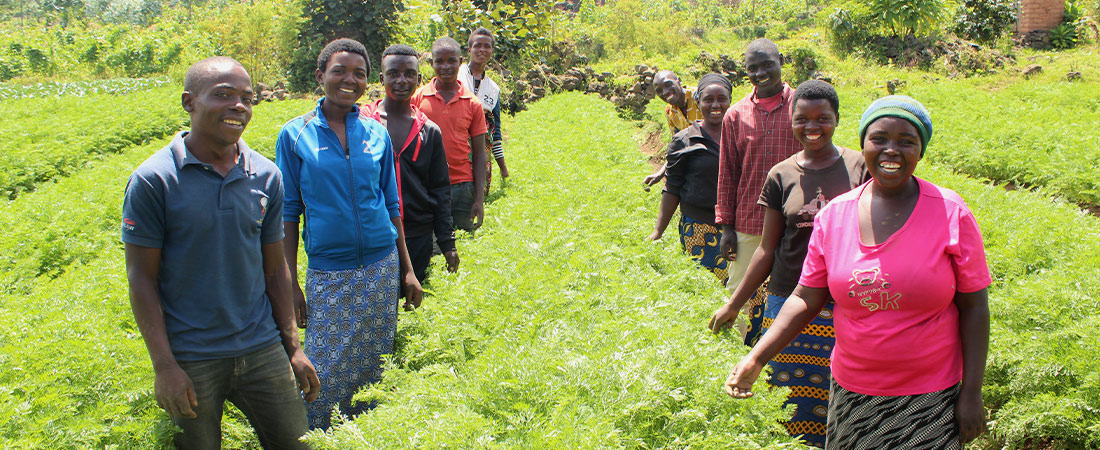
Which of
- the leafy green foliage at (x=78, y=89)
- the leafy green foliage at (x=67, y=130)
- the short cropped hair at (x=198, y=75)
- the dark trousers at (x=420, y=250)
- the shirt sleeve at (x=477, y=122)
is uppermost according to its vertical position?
the short cropped hair at (x=198, y=75)

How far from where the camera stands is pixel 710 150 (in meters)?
5.04

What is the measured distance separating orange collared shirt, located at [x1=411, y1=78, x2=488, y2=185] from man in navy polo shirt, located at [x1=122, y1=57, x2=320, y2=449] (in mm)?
2685

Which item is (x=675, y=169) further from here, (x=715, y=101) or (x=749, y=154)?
(x=749, y=154)

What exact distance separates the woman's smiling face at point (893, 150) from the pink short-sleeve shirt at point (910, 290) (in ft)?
0.32

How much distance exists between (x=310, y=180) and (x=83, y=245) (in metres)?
5.72

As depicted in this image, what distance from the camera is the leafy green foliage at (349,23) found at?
2448cm

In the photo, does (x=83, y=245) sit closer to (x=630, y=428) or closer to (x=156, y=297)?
(x=156, y=297)

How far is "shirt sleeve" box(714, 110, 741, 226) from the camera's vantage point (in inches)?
175

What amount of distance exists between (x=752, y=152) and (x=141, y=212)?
3.19m

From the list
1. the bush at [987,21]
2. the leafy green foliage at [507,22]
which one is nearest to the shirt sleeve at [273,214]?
the leafy green foliage at [507,22]

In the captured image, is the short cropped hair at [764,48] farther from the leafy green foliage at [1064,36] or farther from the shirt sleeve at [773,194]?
the leafy green foliage at [1064,36]

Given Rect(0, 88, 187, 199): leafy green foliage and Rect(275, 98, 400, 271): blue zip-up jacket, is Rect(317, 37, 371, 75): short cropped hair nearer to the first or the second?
Rect(275, 98, 400, 271): blue zip-up jacket

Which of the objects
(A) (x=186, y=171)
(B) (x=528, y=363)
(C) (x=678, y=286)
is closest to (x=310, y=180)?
(A) (x=186, y=171)

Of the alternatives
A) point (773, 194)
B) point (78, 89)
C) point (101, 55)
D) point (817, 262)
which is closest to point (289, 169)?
point (773, 194)
